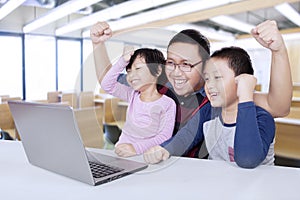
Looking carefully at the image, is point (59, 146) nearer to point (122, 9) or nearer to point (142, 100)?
point (142, 100)

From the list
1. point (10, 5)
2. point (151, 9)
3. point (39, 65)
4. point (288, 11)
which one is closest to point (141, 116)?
point (10, 5)

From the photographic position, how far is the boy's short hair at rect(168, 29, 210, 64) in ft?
2.56

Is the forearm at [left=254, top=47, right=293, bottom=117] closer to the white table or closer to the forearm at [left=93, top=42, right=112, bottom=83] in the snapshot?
the white table

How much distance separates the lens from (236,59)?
83 cm

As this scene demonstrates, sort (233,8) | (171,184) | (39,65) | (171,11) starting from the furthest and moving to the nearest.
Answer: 1. (39,65)
2. (171,11)
3. (233,8)
4. (171,184)

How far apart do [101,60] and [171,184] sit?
0.42m

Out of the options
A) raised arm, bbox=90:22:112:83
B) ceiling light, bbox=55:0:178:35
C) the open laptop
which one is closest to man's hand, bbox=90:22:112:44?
raised arm, bbox=90:22:112:83

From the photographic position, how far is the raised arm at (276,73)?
0.72 m

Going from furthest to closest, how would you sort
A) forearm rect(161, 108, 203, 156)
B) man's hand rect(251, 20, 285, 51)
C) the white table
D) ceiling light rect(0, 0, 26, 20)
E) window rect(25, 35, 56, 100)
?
1. window rect(25, 35, 56, 100)
2. ceiling light rect(0, 0, 26, 20)
3. forearm rect(161, 108, 203, 156)
4. man's hand rect(251, 20, 285, 51)
5. the white table

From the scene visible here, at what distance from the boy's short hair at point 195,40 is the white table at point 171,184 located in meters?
0.30

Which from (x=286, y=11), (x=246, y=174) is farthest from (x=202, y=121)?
(x=286, y=11)

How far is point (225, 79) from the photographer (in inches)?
31.6

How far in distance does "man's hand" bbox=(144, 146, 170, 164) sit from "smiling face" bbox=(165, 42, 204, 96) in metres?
0.17

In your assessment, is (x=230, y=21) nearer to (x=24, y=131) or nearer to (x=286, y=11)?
(x=286, y=11)
